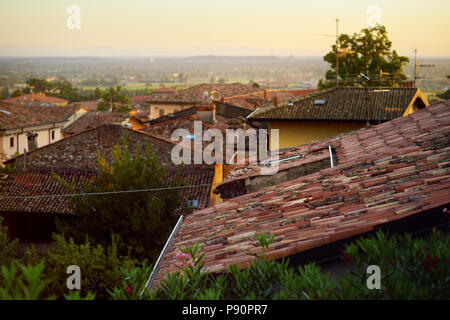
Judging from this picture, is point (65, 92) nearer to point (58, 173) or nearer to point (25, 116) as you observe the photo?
point (25, 116)

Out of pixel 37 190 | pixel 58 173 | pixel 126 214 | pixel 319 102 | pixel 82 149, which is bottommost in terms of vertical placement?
pixel 37 190

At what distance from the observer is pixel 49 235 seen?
19984 millimetres

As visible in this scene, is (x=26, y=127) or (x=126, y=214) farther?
(x=26, y=127)

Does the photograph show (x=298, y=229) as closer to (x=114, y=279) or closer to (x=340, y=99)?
(x=114, y=279)

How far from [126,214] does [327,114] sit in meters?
10.1

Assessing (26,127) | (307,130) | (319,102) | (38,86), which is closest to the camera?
(307,130)

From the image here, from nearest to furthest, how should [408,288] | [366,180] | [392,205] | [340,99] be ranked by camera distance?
[408,288] → [392,205] → [366,180] → [340,99]

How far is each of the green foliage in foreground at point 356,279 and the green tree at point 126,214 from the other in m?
9.25

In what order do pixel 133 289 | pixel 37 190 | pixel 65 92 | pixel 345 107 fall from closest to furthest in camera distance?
pixel 133 289
pixel 37 190
pixel 345 107
pixel 65 92

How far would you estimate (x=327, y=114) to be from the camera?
20.3 m

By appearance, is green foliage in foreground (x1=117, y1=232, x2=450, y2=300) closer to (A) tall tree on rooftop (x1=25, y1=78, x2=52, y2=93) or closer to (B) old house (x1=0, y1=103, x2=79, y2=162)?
(B) old house (x1=0, y1=103, x2=79, y2=162)

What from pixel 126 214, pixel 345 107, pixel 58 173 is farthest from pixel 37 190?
pixel 345 107

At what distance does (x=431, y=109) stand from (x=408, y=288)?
6.74 metres

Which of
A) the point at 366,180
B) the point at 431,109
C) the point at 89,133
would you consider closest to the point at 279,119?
the point at 89,133
